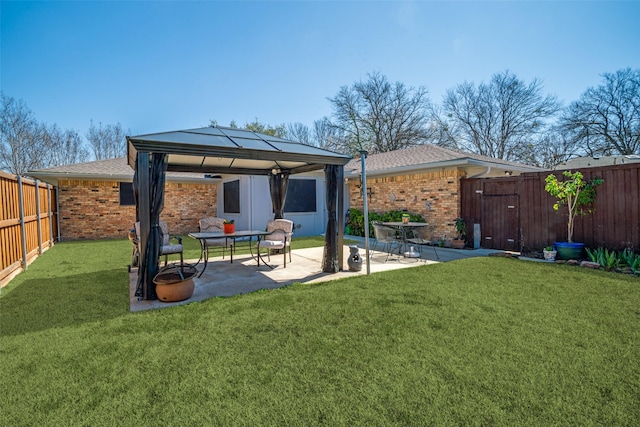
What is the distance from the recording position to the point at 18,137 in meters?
17.9

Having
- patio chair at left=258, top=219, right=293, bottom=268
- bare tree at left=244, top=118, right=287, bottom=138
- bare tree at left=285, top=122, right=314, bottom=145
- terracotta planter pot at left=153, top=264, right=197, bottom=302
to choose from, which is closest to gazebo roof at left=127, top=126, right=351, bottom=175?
patio chair at left=258, top=219, right=293, bottom=268

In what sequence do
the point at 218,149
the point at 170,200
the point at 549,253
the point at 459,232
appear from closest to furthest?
1. the point at 218,149
2. the point at 549,253
3. the point at 459,232
4. the point at 170,200

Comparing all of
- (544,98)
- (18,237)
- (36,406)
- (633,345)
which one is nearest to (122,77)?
(18,237)

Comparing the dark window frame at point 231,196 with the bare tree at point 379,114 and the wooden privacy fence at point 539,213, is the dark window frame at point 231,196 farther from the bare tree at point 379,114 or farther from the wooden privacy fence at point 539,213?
the bare tree at point 379,114

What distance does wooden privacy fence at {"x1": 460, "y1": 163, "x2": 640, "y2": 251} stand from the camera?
618cm

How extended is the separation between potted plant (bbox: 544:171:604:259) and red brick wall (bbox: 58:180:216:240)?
1242 centimetres

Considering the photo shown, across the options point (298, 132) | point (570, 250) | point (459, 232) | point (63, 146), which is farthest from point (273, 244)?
point (63, 146)

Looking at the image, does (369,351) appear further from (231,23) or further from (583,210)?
(231,23)

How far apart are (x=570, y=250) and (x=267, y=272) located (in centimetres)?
608

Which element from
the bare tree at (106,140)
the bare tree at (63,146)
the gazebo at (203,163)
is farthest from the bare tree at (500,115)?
the bare tree at (63,146)

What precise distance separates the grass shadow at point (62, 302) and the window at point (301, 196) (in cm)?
709

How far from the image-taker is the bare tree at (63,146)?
65.1 ft

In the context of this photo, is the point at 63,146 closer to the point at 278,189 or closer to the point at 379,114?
the point at 278,189

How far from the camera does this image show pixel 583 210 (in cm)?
675
